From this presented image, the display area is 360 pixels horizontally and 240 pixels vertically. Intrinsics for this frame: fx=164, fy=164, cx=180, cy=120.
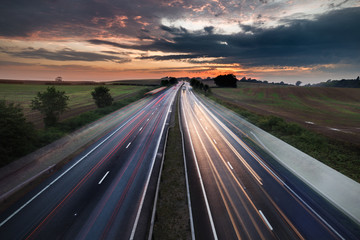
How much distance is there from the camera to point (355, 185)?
47.6 feet

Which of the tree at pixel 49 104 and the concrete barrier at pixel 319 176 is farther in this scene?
the tree at pixel 49 104

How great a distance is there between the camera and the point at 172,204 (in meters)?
12.4

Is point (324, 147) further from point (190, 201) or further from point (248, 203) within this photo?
point (190, 201)

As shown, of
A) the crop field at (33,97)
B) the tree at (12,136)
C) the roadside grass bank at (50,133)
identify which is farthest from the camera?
the crop field at (33,97)

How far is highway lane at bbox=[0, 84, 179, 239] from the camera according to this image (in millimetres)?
10258

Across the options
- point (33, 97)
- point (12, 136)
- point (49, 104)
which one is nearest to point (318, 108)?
point (49, 104)

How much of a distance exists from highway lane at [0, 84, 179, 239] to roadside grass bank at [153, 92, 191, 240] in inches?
53.2

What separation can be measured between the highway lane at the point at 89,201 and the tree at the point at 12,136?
572 cm

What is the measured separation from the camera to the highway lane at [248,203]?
1018cm

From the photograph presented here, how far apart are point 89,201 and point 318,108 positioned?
65.2 m

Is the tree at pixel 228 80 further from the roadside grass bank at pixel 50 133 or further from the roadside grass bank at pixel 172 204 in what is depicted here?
the roadside grass bank at pixel 172 204

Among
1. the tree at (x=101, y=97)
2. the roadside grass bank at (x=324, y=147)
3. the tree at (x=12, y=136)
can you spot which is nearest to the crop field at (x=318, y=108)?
Result: the roadside grass bank at (x=324, y=147)

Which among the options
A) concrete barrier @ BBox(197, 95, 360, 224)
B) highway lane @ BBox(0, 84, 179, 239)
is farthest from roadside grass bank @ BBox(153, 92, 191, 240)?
concrete barrier @ BBox(197, 95, 360, 224)

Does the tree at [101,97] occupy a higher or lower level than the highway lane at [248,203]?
higher
